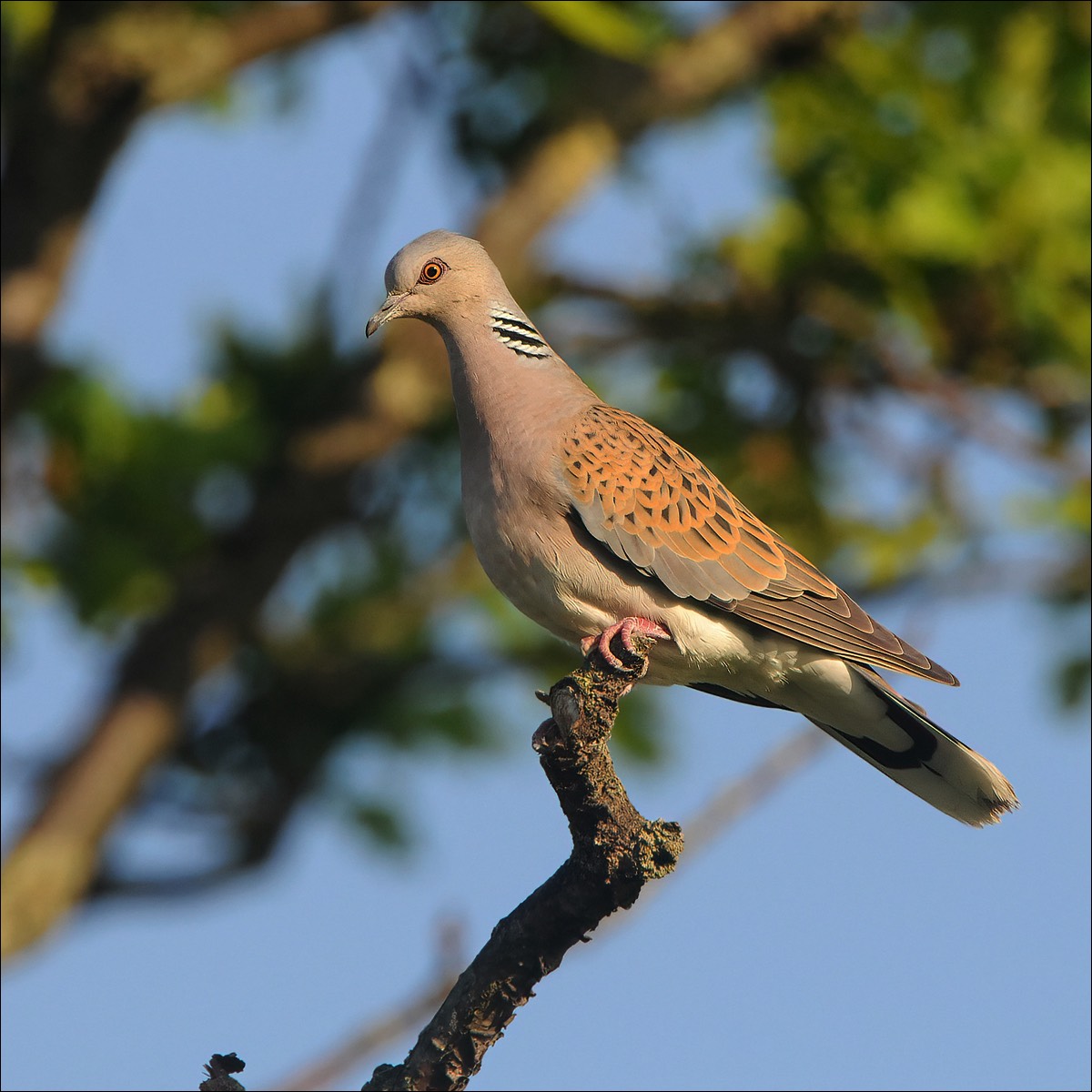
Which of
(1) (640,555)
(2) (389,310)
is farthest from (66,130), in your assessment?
(1) (640,555)

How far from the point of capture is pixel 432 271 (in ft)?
15.1

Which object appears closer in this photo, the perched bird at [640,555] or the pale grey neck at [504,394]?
the perched bird at [640,555]

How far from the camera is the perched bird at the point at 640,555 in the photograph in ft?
13.7

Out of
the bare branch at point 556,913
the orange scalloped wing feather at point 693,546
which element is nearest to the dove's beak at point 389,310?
the orange scalloped wing feather at point 693,546

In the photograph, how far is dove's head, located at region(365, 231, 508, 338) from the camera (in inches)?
180

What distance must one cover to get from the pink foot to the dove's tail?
60 centimetres

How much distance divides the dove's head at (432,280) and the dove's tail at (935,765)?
1486 mm

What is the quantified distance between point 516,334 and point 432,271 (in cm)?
29

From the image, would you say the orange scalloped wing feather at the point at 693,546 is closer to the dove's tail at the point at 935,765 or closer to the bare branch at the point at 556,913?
the dove's tail at the point at 935,765

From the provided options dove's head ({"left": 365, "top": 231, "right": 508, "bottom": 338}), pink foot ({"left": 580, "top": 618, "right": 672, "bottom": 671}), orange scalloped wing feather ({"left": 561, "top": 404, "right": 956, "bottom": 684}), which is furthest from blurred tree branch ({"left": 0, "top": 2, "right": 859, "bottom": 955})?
pink foot ({"left": 580, "top": 618, "right": 672, "bottom": 671})

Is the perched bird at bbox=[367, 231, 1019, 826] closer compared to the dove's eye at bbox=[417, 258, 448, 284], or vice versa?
the perched bird at bbox=[367, 231, 1019, 826]

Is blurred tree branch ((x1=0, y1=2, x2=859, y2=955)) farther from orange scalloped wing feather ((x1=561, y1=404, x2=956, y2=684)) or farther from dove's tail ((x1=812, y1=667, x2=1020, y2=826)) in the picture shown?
dove's tail ((x1=812, y1=667, x2=1020, y2=826))

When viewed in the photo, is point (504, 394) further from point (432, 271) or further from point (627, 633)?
point (627, 633)

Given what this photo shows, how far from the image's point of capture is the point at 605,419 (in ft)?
14.6
